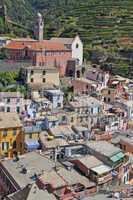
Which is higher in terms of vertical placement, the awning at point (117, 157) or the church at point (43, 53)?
the church at point (43, 53)

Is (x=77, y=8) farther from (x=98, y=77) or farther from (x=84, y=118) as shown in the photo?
(x=84, y=118)

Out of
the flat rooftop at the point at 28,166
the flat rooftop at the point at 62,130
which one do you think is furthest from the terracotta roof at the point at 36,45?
the flat rooftop at the point at 28,166

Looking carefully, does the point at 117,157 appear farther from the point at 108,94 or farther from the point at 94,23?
the point at 94,23

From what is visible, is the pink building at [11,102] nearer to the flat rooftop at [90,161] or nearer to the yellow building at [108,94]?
the yellow building at [108,94]

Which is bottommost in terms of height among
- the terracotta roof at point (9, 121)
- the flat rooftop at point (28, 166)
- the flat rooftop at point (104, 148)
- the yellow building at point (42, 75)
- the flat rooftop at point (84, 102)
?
the flat rooftop at point (28, 166)

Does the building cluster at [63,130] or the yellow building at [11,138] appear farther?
the yellow building at [11,138]

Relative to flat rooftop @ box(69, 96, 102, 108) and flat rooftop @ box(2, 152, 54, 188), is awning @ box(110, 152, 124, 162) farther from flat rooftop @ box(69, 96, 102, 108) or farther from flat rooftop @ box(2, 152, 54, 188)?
flat rooftop @ box(69, 96, 102, 108)

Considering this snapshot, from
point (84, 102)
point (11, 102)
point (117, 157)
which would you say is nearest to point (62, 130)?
point (11, 102)
